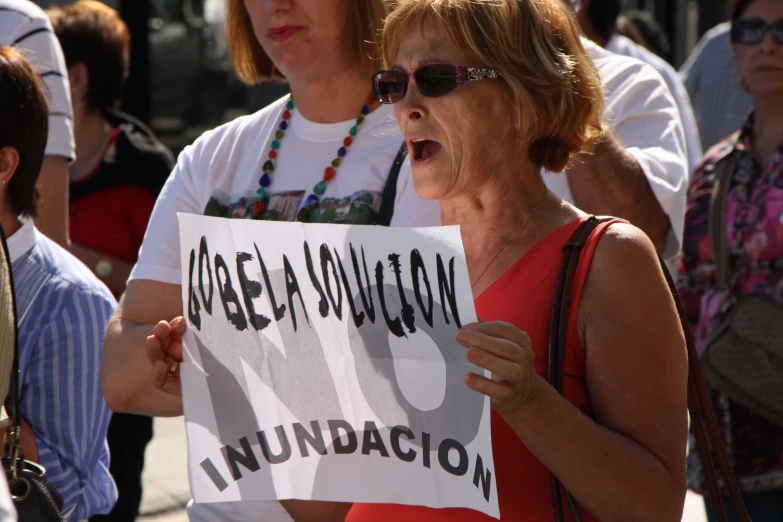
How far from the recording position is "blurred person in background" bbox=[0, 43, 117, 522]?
2502 mm

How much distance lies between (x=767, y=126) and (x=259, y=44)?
1.80 metres

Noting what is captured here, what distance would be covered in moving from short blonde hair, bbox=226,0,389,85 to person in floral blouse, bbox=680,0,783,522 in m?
1.50

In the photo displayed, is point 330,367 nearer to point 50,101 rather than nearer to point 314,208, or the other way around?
point 314,208

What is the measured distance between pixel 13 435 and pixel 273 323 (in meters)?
0.67

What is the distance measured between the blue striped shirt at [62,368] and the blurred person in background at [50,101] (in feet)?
1.53

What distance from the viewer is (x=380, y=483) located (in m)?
1.80

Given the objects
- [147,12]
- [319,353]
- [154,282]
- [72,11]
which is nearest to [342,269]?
[319,353]

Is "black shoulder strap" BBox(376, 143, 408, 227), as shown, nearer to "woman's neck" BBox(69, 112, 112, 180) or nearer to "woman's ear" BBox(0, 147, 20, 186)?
"woman's ear" BBox(0, 147, 20, 186)

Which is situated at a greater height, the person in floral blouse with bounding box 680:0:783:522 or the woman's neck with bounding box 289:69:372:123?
the woman's neck with bounding box 289:69:372:123

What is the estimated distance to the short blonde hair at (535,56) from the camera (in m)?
1.95

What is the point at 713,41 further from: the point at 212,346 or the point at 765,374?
the point at 212,346

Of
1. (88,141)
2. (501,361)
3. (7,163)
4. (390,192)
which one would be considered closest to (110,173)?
(88,141)

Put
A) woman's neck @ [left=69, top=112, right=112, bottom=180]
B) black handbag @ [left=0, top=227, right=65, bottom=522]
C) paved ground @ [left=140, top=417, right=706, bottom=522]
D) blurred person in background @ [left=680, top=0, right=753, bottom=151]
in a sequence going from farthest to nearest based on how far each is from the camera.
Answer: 1. paved ground @ [left=140, top=417, right=706, bottom=522]
2. blurred person in background @ [left=680, top=0, right=753, bottom=151]
3. woman's neck @ [left=69, top=112, right=112, bottom=180]
4. black handbag @ [left=0, top=227, right=65, bottom=522]

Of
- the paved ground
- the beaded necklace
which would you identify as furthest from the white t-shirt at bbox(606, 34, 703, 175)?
the paved ground
